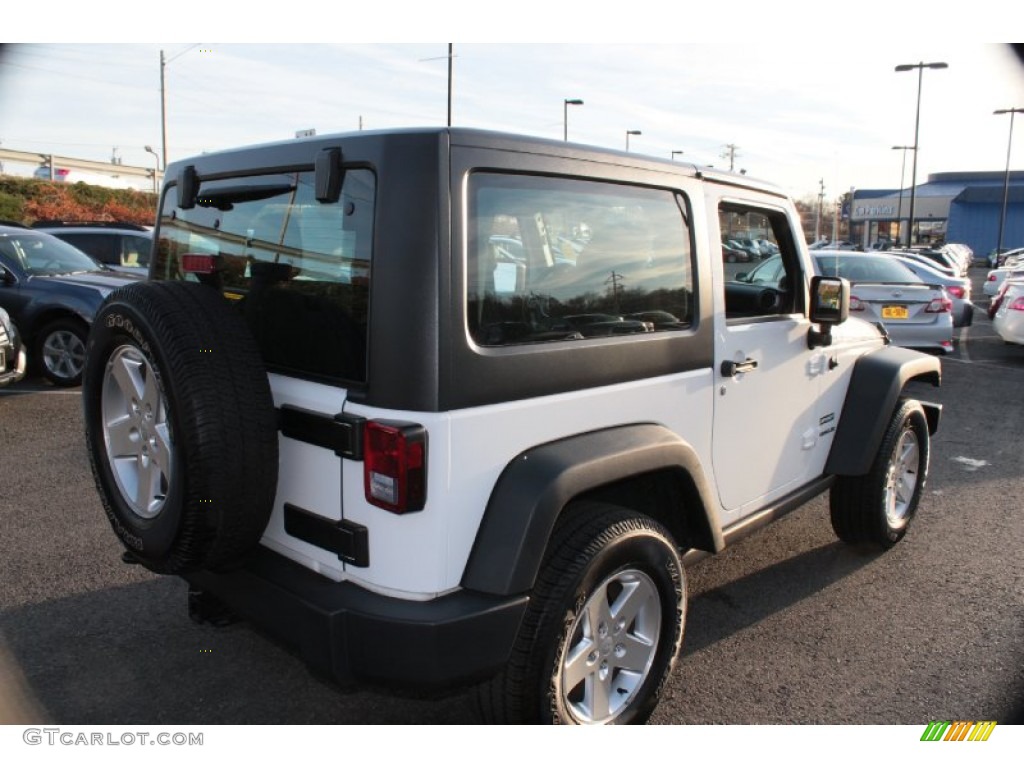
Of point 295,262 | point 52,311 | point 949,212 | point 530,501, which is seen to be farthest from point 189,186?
point 949,212

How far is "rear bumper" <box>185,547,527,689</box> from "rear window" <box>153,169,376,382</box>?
63cm

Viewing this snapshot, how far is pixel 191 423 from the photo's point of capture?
2.21m

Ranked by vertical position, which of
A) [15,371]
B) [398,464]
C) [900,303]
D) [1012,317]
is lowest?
[15,371]

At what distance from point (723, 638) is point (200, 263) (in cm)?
253

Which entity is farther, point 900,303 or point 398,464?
point 900,303

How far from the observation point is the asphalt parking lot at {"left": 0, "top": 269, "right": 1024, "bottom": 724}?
9.52 feet

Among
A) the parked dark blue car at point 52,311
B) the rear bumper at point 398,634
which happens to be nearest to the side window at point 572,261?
the rear bumper at point 398,634

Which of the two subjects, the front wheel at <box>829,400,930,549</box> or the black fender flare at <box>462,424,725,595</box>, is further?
the front wheel at <box>829,400,930,549</box>

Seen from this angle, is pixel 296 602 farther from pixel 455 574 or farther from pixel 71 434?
pixel 71 434

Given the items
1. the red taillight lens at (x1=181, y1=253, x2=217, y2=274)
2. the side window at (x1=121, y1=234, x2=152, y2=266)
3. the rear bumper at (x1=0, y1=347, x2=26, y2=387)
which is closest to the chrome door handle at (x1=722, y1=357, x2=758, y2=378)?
the red taillight lens at (x1=181, y1=253, x2=217, y2=274)

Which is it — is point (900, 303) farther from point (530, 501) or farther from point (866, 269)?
point (530, 501)

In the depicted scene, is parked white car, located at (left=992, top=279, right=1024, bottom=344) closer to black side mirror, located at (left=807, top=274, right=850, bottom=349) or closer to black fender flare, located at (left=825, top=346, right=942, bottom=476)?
black fender flare, located at (left=825, top=346, right=942, bottom=476)

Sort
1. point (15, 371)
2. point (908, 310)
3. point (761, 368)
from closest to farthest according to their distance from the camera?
point (761, 368) → point (15, 371) → point (908, 310)

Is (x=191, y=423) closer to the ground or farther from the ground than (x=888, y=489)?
farther from the ground
